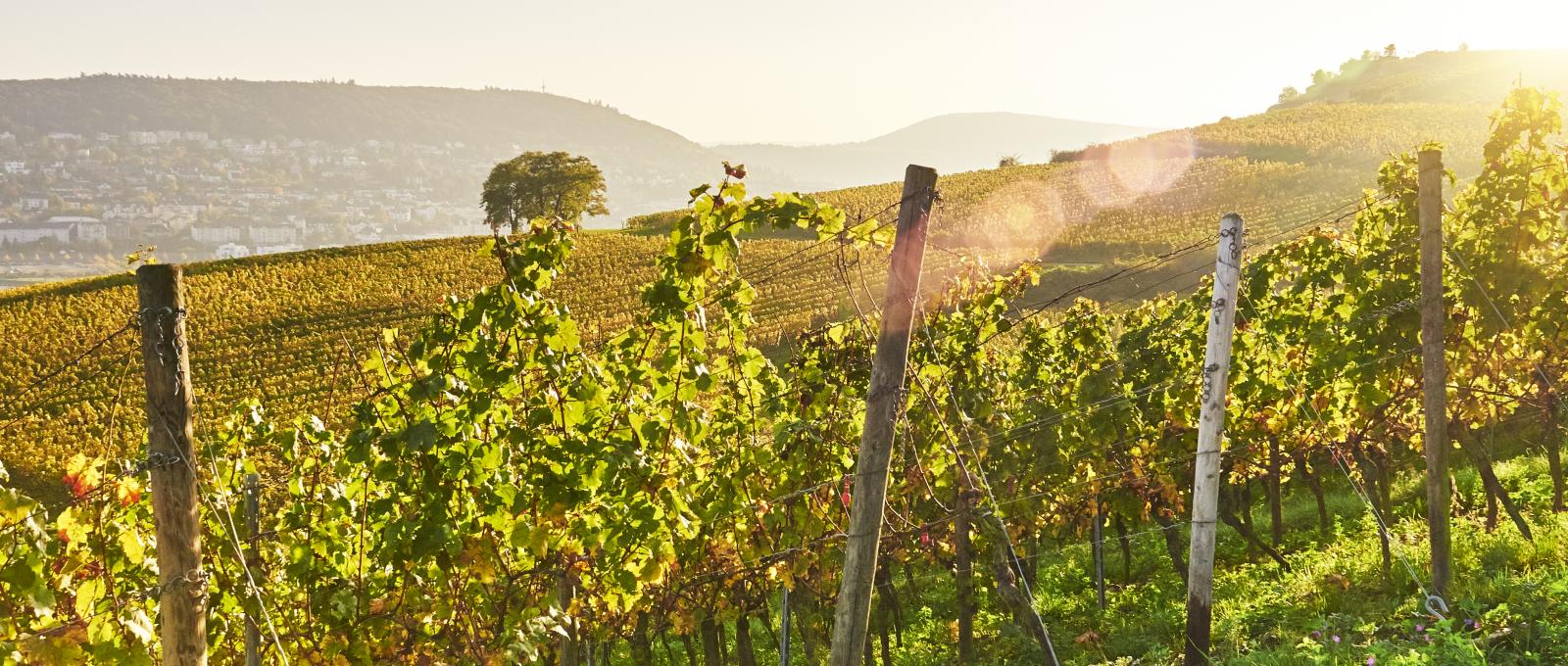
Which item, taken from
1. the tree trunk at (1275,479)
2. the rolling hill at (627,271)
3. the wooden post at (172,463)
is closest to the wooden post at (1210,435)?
the tree trunk at (1275,479)

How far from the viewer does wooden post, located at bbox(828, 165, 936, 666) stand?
16.2 feet

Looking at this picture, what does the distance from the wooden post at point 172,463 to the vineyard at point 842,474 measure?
0.03 metres

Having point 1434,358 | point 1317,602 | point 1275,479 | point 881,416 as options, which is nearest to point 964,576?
point 1317,602

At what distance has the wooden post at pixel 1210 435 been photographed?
7.22m

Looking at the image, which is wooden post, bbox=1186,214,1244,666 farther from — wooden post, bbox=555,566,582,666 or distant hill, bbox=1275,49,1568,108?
distant hill, bbox=1275,49,1568,108

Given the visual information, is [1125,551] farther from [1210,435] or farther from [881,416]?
[881,416]

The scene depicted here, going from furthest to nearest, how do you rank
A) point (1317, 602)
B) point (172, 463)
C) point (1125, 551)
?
point (1125, 551), point (1317, 602), point (172, 463)

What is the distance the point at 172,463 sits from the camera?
4.34 m

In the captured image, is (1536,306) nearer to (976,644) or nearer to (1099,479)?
(1099,479)

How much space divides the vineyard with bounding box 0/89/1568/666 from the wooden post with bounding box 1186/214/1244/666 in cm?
9

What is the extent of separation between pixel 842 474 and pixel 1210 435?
306cm

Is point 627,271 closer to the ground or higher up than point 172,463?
closer to the ground

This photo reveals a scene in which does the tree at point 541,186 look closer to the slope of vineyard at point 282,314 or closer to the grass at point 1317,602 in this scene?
the slope of vineyard at point 282,314

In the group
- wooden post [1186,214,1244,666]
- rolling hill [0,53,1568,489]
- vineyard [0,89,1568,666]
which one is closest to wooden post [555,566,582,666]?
vineyard [0,89,1568,666]
